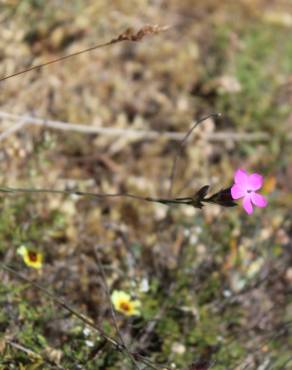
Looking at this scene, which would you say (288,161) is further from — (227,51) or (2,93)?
(2,93)

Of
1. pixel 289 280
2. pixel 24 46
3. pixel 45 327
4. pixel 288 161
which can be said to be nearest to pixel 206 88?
pixel 288 161

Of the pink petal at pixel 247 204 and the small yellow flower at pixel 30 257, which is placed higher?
the small yellow flower at pixel 30 257

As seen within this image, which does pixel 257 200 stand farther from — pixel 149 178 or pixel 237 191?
pixel 149 178

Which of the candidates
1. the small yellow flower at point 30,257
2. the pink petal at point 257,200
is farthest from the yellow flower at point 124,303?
the pink petal at point 257,200

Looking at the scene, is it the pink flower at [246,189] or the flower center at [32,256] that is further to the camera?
the flower center at [32,256]

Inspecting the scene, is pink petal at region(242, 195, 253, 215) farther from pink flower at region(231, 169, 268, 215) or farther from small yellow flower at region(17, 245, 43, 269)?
small yellow flower at region(17, 245, 43, 269)

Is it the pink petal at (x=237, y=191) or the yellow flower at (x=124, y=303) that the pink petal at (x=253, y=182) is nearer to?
the pink petal at (x=237, y=191)

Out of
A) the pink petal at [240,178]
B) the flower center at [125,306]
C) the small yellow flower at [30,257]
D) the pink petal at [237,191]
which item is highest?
the small yellow flower at [30,257]
